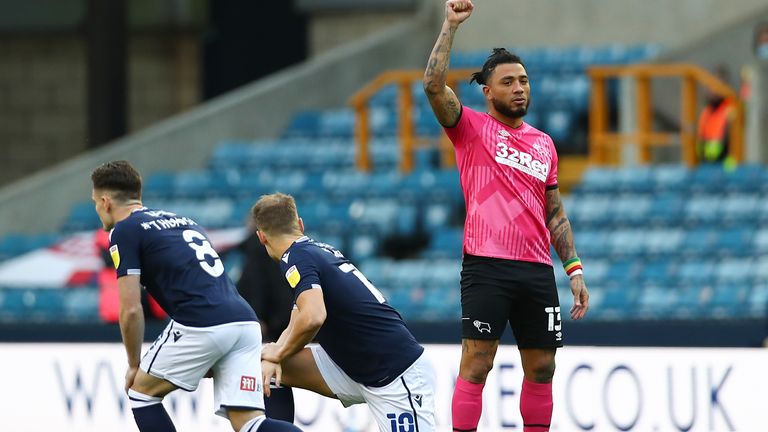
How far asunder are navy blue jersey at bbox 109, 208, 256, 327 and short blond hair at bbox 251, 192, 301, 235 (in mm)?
405

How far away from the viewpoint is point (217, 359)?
740cm

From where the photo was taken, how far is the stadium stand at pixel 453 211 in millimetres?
13758

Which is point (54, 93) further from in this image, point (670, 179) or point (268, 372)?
point (268, 372)

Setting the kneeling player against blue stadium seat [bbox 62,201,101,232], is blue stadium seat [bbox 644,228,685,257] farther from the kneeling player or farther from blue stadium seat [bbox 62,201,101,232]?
the kneeling player

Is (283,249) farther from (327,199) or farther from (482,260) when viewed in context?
(327,199)

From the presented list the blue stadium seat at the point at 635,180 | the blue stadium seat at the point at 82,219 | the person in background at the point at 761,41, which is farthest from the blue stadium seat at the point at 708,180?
the blue stadium seat at the point at 82,219

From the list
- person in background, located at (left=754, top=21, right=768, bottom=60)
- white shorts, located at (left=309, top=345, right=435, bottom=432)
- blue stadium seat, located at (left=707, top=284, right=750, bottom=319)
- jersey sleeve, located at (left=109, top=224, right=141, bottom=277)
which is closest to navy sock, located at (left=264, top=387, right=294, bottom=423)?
white shorts, located at (left=309, top=345, right=435, bottom=432)

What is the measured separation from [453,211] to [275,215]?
9069 millimetres

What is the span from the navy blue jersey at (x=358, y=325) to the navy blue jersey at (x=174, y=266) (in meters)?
0.48

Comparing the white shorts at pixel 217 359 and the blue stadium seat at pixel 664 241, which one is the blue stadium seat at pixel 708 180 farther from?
the white shorts at pixel 217 359

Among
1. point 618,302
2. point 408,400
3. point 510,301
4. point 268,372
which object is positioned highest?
point 510,301

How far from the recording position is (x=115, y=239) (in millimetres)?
7211

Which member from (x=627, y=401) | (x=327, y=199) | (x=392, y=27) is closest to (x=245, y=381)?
(x=627, y=401)

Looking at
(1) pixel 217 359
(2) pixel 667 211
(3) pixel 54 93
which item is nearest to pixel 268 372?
(1) pixel 217 359
